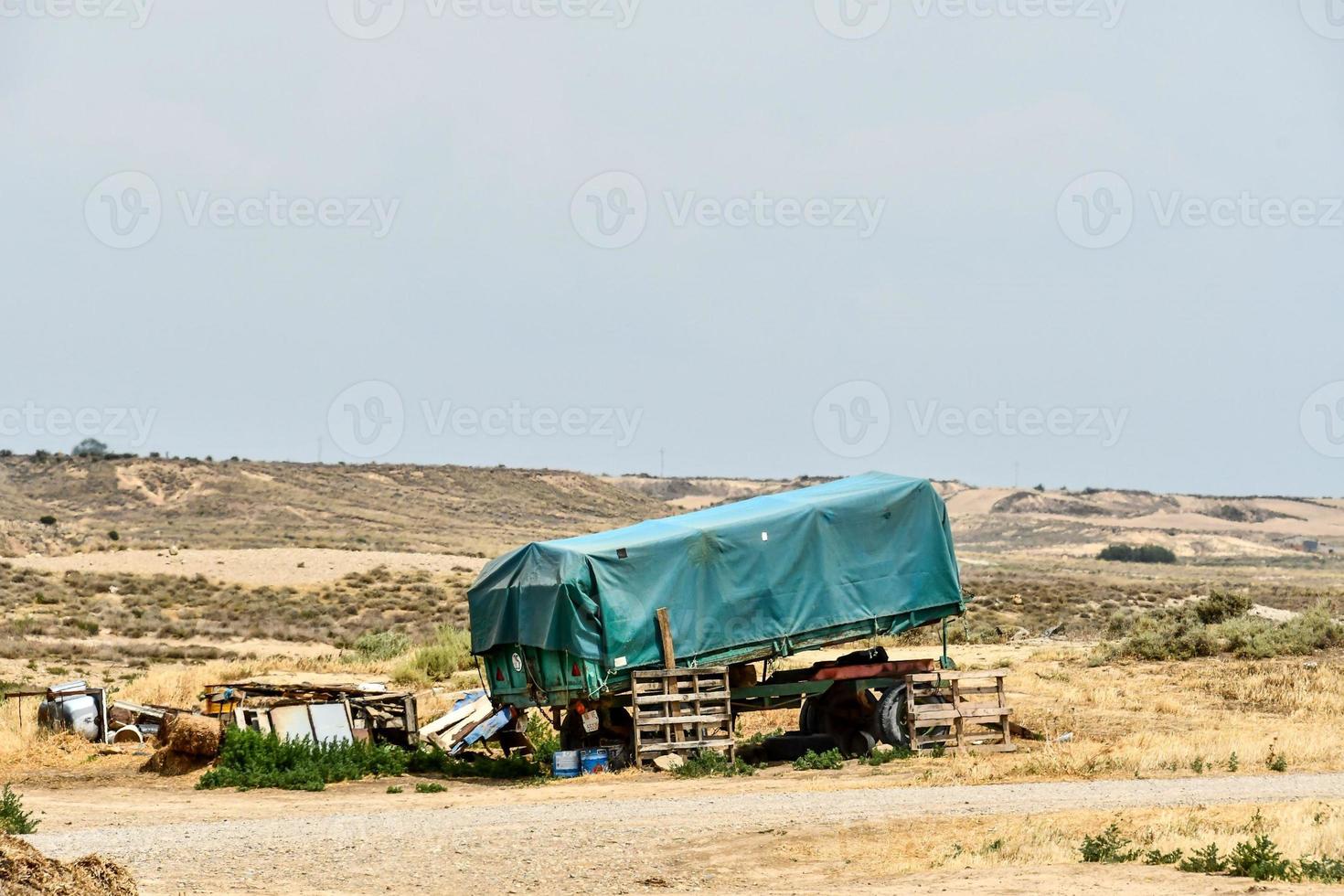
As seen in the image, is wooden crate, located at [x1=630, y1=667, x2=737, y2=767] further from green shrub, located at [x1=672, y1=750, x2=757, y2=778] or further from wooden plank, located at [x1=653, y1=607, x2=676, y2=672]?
green shrub, located at [x1=672, y1=750, x2=757, y2=778]

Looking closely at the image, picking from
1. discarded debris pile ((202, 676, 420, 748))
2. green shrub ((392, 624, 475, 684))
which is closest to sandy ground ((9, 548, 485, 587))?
green shrub ((392, 624, 475, 684))

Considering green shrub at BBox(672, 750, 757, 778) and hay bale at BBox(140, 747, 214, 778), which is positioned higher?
hay bale at BBox(140, 747, 214, 778)

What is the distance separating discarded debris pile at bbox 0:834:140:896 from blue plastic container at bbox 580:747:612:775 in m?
9.75

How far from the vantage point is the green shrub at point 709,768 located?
20.0 meters

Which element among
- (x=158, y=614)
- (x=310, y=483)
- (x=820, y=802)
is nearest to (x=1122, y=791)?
(x=820, y=802)

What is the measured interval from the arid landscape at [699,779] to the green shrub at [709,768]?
469mm

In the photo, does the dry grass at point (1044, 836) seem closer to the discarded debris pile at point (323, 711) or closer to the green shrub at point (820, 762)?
the green shrub at point (820, 762)

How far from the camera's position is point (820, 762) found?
20547 millimetres

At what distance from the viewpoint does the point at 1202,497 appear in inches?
7475

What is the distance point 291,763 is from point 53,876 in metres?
10.5

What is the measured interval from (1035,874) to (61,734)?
1649cm

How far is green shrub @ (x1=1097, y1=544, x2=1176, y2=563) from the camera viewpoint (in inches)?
4658

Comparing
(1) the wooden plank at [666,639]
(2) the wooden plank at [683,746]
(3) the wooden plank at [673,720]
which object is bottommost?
(2) the wooden plank at [683,746]

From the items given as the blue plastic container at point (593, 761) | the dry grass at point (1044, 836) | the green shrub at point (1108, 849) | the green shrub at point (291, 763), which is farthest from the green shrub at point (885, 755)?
the green shrub at point (1108, 849)
